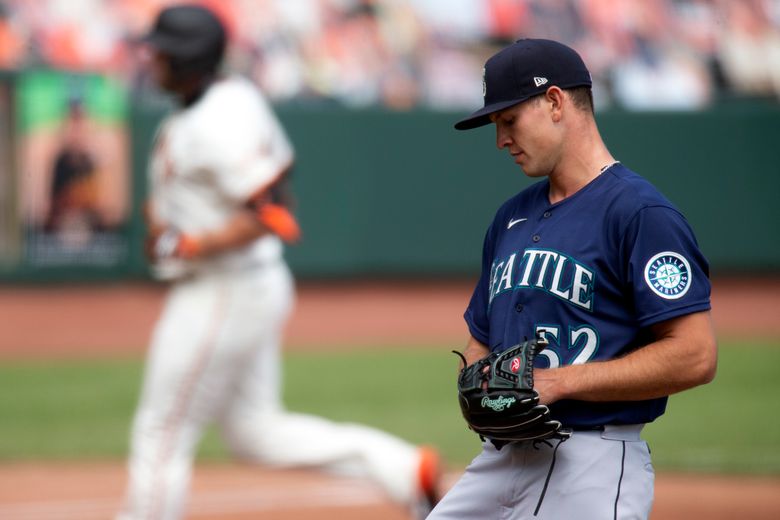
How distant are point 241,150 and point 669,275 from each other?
229cm

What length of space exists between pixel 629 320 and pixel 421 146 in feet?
41.8

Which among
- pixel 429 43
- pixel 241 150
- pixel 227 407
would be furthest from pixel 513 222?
pixel 429 43

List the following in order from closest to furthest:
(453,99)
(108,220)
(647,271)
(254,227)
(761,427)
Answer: (647,271) < (254,227) < (761,427) < (108,220) < (453,99)

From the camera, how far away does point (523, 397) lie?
2.65 metres

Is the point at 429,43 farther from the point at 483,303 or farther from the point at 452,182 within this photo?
the point at 483,303

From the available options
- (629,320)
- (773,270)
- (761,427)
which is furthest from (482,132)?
(629,320)

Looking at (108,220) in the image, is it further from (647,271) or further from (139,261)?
(647,271)

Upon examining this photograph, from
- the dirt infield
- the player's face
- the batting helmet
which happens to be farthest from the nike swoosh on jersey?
the dirt infield

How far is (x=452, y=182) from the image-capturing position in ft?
50.8

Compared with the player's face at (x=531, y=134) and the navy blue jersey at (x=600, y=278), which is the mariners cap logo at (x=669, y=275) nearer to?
the navy blue jersey at (x=600, y=278)

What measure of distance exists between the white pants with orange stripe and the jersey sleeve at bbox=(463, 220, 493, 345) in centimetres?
163

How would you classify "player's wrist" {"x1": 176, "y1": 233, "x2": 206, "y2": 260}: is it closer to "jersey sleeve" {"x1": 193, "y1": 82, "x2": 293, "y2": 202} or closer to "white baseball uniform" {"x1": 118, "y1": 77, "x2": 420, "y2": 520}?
"white baseball uniform" {"x1": 118, "y1": 77, "x2": 420, "y2": 520}

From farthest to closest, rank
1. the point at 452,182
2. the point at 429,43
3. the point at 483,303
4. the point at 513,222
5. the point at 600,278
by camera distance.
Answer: the point at 429,43
the point at 452,182
the point at 483,303
the point at 513,222
the point at 600,278

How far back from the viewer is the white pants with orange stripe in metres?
4.43
